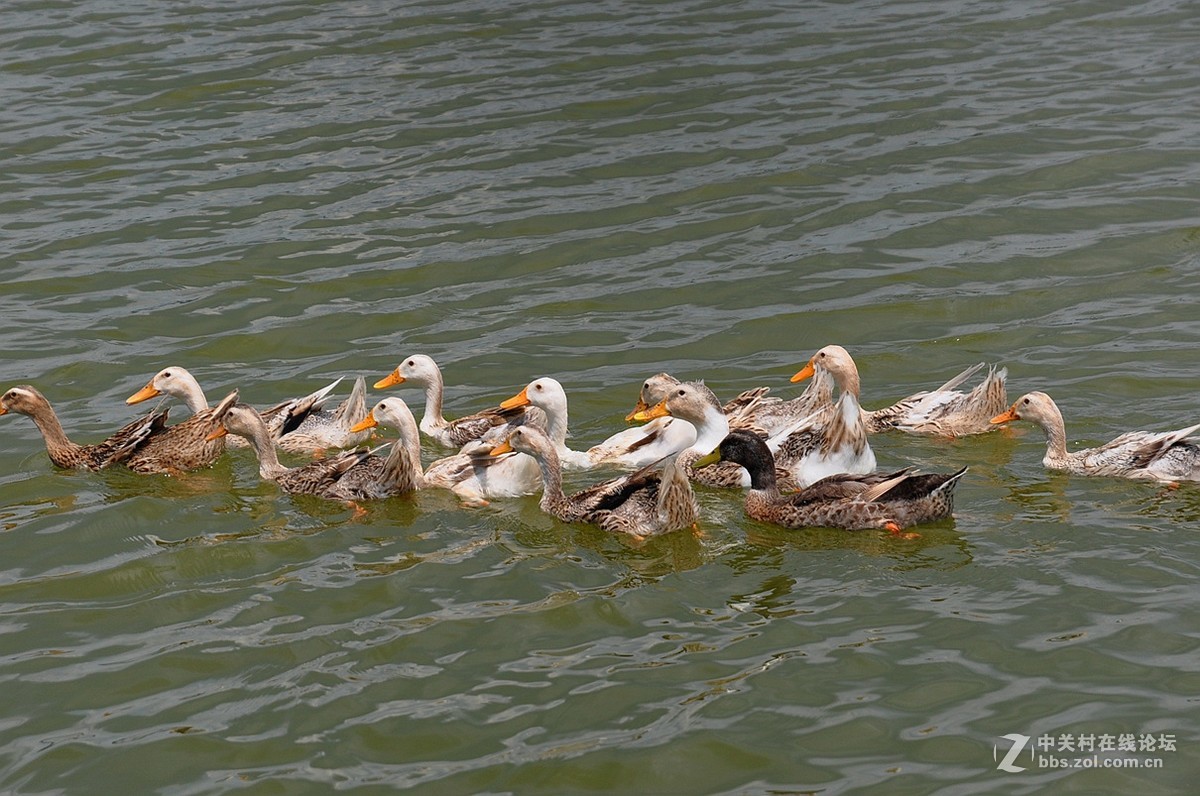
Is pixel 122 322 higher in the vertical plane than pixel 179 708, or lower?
higher

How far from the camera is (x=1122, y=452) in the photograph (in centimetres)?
1073

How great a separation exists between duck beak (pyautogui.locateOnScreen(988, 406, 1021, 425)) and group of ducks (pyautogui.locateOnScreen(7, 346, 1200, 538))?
2 cm

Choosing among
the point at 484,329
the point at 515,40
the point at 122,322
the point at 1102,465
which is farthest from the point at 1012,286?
the point at 515,40

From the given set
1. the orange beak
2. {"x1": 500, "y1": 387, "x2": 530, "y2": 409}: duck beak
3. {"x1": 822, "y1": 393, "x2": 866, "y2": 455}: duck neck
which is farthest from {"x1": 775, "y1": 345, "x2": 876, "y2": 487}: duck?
the orange beak

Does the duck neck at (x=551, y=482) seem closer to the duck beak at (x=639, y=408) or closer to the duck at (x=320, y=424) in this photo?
the duck beak at (x=639, y=408)

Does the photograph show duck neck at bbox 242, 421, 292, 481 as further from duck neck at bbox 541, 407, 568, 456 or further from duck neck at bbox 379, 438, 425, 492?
duck neck at bbox 541, 407, 568, 456

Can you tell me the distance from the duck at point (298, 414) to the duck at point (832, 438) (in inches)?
144

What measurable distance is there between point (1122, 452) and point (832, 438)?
207 cm

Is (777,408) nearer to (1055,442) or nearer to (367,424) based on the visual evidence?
(1055,442)

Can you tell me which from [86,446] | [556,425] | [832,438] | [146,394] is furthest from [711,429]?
[86,446]

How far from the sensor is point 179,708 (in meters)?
8.37

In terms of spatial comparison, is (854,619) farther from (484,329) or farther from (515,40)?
(515,40)

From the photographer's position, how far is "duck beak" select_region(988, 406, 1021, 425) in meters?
11.7

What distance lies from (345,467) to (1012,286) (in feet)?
22.8
